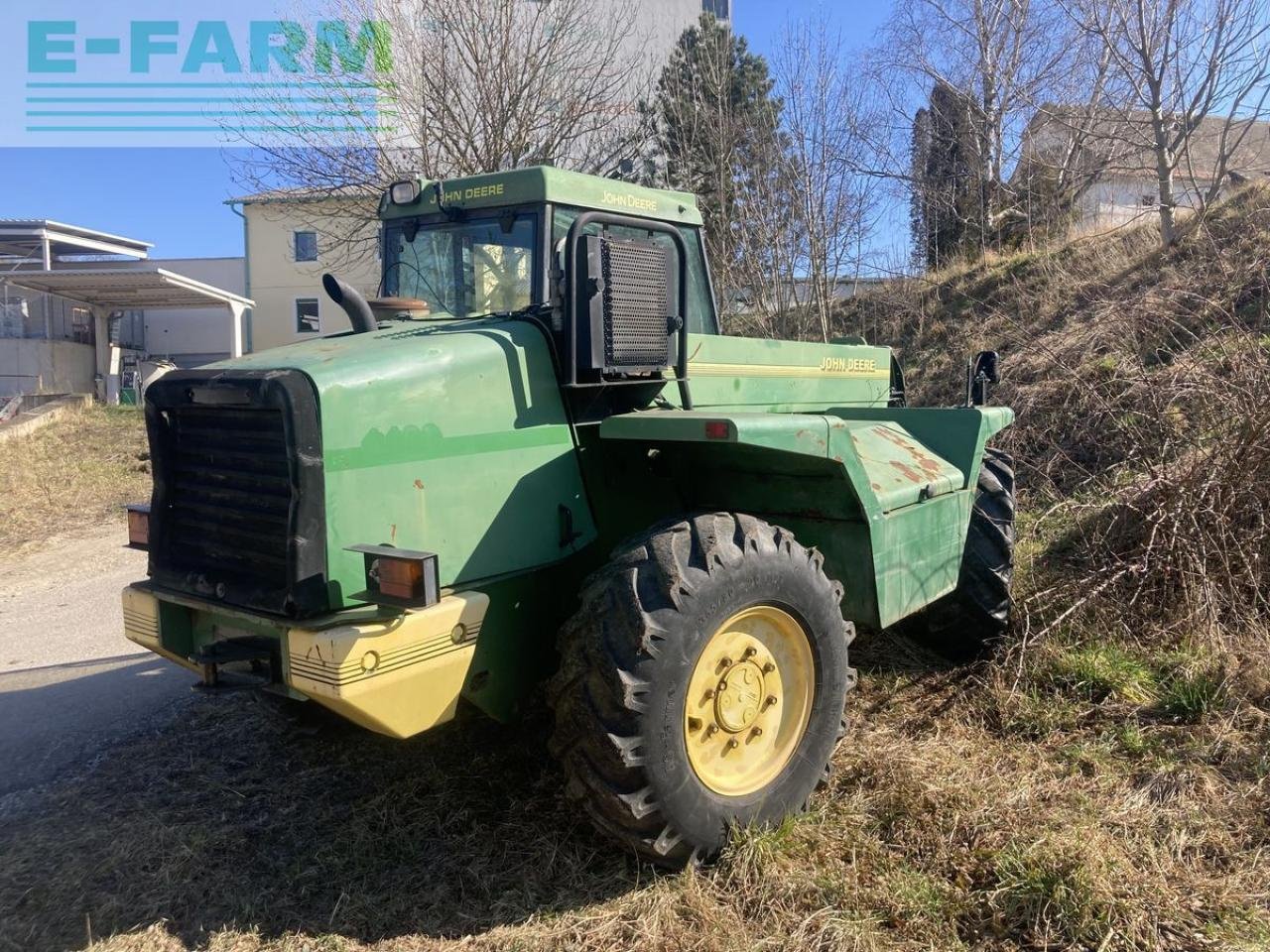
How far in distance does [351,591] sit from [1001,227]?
17.0 m

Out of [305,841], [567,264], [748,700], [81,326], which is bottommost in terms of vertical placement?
[305,841]

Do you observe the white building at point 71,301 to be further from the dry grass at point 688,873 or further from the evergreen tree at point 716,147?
the dry grass at point 688,873

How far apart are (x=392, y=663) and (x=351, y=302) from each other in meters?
1.45

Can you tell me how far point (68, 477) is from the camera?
12.6 meters

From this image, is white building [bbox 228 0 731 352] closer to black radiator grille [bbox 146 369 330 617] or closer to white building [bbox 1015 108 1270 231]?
white building [bbox 1015 108 1270 231]

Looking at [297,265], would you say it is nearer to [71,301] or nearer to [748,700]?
[71,301]

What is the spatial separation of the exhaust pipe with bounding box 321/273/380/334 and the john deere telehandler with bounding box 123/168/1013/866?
1 cm

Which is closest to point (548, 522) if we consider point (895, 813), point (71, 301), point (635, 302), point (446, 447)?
point (446, 447)

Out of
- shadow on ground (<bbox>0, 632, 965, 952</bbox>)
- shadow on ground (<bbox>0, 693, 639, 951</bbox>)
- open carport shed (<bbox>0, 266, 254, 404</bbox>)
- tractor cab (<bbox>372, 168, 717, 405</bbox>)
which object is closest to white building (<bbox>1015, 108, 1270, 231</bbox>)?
tractor cab (<bbox>372, 168, 717, 405</bbox>)

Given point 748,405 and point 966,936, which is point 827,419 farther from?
point 966,936

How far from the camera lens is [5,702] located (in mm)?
5293

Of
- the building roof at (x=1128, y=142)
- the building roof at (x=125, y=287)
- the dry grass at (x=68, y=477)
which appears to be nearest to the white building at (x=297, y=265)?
the building roof at (x=125, y=287)

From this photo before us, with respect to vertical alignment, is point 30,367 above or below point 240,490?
above

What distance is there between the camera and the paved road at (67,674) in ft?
15.1
